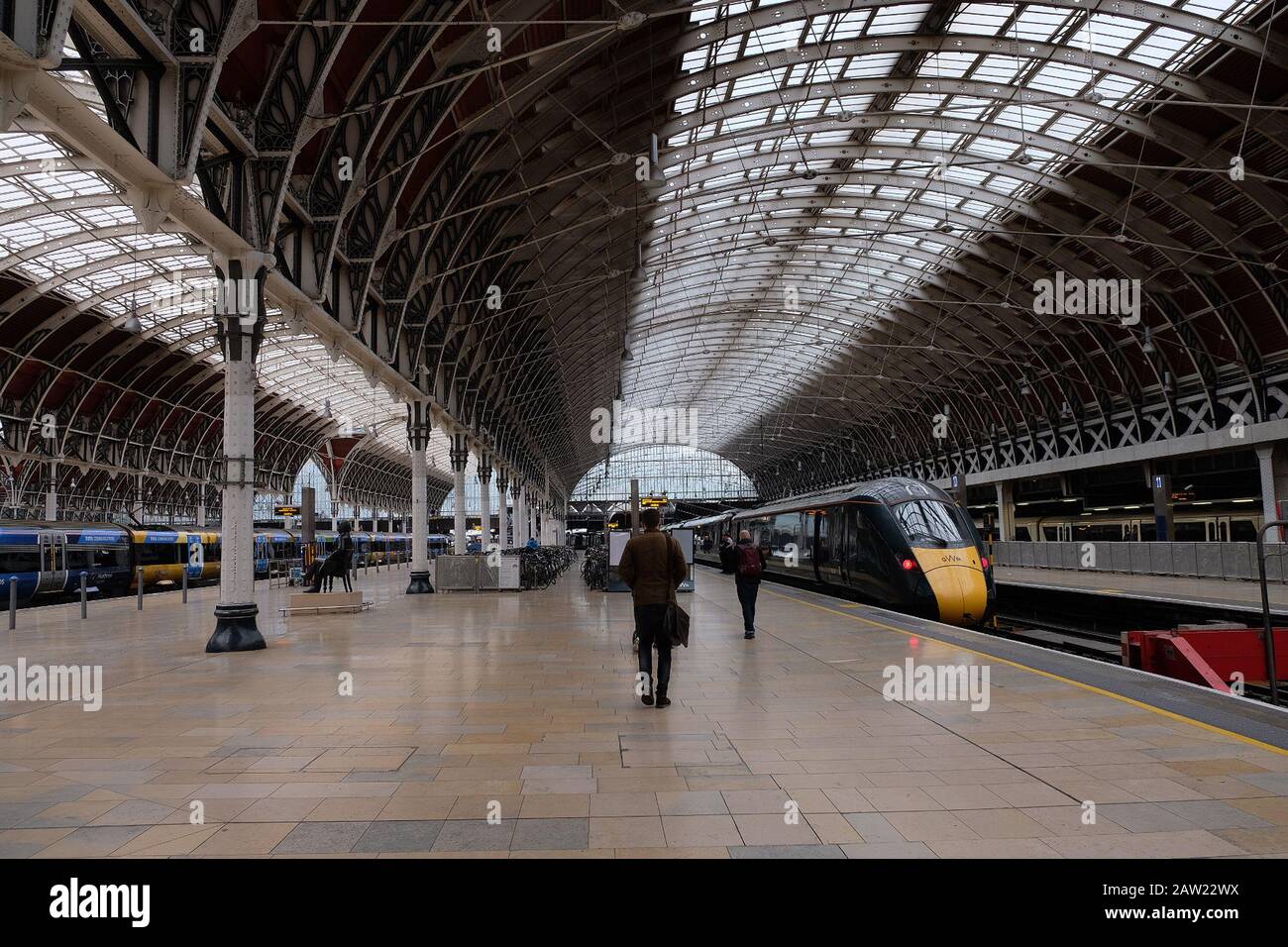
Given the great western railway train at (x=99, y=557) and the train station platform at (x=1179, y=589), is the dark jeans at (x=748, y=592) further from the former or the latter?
the great western railway train at (x=99, y=557)

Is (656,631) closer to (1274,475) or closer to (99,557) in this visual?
(99,557)

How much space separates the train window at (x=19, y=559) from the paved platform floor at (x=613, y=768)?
770 inches

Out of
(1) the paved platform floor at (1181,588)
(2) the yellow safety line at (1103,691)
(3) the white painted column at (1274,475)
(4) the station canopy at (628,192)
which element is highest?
(4) the station canopy at (628,192)

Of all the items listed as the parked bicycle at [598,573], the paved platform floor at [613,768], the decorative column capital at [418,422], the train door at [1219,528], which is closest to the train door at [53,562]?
the decorative column capital at [418,422]

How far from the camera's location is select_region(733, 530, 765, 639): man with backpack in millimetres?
12383

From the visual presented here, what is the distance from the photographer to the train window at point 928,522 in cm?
1809

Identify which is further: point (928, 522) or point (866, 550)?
point (866, 550)

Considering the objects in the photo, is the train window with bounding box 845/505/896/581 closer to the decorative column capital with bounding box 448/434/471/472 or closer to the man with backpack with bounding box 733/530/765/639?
the man with backpack with bounding box 733/530/765/639

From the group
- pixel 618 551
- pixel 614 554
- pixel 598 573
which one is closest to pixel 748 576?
pixel 618 551

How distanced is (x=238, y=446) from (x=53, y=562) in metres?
19.8

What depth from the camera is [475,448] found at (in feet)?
119

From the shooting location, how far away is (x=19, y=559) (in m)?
25.9

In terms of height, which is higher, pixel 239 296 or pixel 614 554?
pixel 239 296
